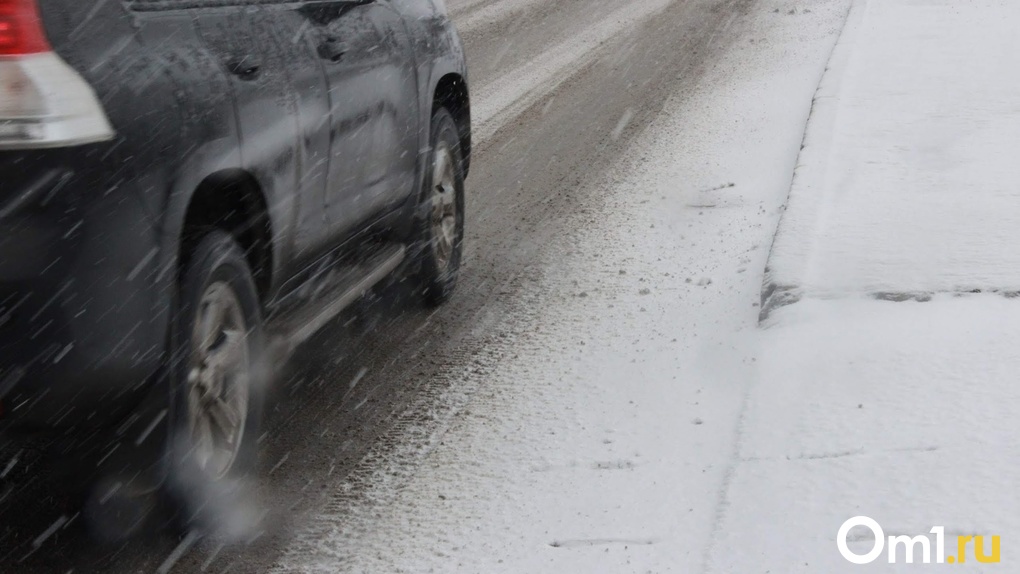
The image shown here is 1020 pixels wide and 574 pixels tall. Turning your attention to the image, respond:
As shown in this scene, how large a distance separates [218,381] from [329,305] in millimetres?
829

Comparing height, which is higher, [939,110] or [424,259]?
[424,259]

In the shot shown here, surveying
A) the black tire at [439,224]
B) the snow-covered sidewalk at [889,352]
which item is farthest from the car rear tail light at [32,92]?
the black tire at [439,224]

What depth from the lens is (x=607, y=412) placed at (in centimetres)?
480

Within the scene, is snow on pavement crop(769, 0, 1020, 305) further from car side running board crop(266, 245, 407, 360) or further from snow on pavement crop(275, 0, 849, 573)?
car side running board crop(266, 245, 407, 360)

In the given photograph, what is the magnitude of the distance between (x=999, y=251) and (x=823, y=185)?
151 centimetres

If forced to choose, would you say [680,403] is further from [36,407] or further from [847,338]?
[36,407]

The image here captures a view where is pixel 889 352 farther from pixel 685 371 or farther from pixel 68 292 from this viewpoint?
pixel 68 292

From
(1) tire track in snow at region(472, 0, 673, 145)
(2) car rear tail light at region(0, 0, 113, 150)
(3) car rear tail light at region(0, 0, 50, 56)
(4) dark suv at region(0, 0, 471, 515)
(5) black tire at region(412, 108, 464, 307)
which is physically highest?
(3) car rear tail light at region(0, 0, 50, 56)

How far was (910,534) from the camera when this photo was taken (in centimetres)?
345

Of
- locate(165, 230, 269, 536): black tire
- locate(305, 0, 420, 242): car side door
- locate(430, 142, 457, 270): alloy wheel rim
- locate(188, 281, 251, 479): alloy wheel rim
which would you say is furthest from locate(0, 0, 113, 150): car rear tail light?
locate(430, 142, 457, 270): alloy wheel rim

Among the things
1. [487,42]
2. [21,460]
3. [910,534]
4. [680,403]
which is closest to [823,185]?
[680,403]

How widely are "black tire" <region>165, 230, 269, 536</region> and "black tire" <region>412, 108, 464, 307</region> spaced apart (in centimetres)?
176

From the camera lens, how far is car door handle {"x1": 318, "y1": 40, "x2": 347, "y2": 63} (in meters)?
4.59

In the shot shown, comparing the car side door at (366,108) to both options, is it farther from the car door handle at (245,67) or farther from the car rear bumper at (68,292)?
the car rear bumper at (68,292)
